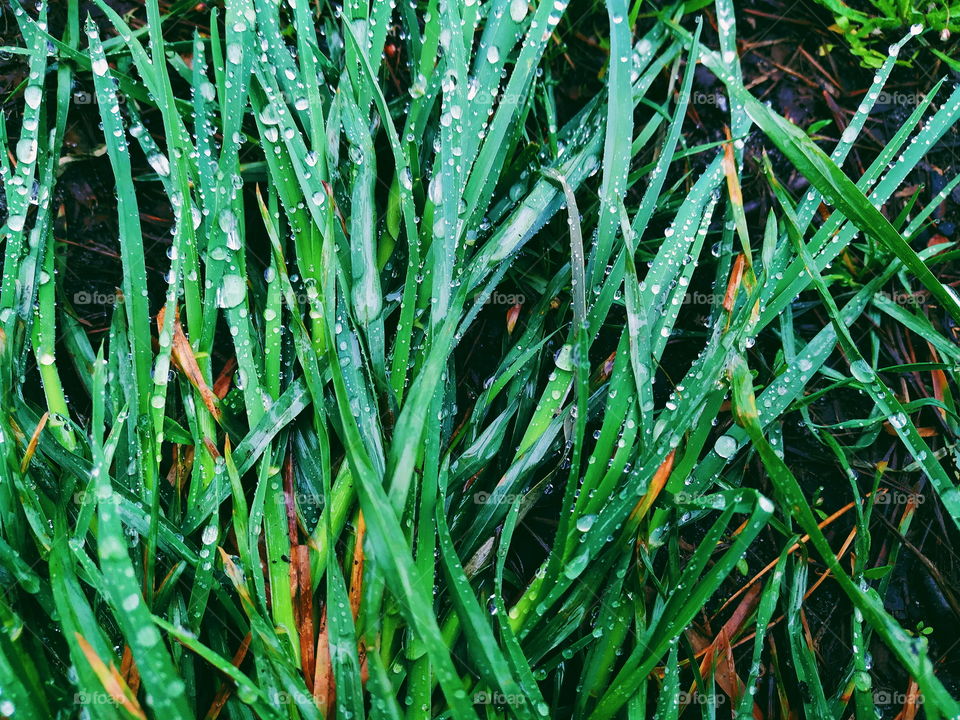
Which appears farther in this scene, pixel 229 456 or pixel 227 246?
pixel 227 246

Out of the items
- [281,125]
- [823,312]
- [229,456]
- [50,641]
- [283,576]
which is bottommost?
[50,641]

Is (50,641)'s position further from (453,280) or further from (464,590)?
(453,280)

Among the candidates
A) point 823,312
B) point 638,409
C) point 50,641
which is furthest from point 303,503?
point 823,312

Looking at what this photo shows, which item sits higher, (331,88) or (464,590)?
(331,88)

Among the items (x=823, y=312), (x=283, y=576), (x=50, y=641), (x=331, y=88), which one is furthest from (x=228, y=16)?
(x=823, y=312)

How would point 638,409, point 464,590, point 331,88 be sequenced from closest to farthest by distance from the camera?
point 464,590
point 638,409
point 331,88

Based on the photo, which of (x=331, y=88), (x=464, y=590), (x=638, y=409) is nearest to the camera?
(x=464, y=590)

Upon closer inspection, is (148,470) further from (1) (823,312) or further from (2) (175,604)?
(1) (823,312)
